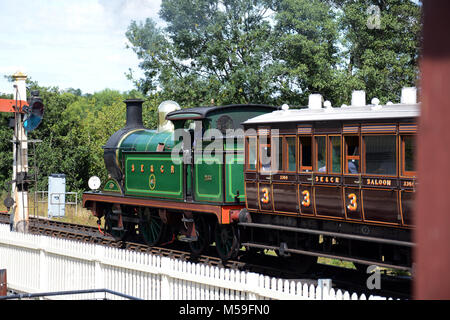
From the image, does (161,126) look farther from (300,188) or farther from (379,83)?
(379,83)

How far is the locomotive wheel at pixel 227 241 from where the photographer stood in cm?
1320

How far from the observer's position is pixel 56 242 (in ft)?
42.9

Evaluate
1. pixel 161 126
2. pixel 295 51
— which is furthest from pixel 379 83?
pixel 161 126

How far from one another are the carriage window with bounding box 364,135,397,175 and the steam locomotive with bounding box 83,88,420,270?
2cm

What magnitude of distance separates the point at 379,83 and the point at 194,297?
46.0 feet

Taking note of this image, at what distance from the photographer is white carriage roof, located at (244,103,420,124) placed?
9.84 metres

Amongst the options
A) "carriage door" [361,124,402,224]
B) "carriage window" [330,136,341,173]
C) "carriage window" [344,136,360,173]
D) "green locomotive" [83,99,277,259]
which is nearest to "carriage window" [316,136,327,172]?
"carriage window" [330,136,341,173]

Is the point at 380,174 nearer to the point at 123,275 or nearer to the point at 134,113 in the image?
the point at 123,275

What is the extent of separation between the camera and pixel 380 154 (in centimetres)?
A: 1011

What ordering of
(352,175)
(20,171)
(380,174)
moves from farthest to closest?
(20,171) → (352,175) → (380,174)

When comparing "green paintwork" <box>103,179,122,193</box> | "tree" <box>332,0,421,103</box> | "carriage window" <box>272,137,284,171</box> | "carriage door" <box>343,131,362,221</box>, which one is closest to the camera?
"carriage door" <box>343,131,362,221</box>

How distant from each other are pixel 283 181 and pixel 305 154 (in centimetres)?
70

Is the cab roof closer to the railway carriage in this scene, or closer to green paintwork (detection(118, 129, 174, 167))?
green paintwork (detection(118, 129, 174, 167))

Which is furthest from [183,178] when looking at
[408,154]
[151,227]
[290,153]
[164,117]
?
[408,154]
